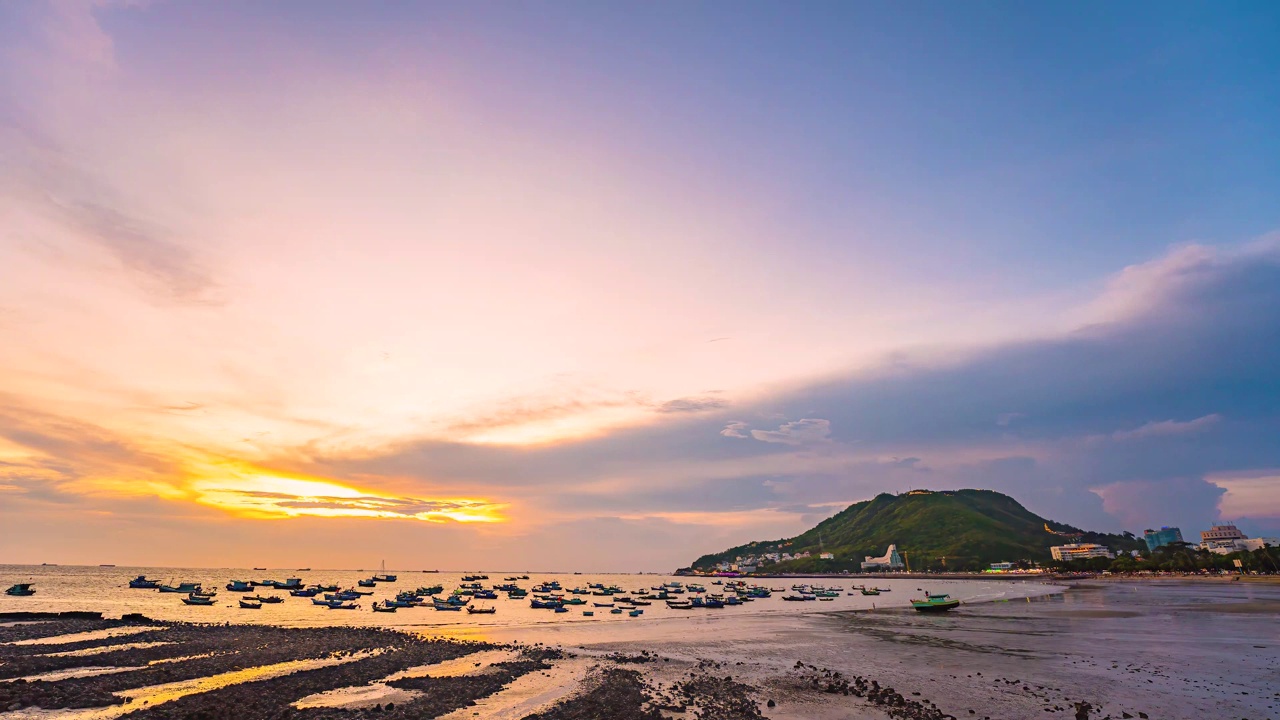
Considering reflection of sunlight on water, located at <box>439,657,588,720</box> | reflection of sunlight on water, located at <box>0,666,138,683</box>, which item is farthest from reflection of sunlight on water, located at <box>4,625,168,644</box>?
reflection of sunlight on water, located at <box>439,657,588,720</box>

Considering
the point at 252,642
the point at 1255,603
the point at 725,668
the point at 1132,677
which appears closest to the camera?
the point at 1132,677

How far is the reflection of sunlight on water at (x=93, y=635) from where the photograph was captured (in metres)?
44.9

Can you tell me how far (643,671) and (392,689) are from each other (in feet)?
52.8

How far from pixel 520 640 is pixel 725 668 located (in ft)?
78.6

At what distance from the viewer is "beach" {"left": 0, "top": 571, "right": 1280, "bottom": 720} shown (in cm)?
2823

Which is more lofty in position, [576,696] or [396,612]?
[576,696]

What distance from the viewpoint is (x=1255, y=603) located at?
77.8 metres

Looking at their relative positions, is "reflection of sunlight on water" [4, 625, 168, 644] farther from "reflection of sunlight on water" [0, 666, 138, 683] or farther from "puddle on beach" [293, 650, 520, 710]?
"puddle on beach" [293, 650, 520, 710]

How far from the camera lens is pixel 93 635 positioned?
49.2 meters

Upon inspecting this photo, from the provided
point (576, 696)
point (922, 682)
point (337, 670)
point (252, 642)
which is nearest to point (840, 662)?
point (922, 682)

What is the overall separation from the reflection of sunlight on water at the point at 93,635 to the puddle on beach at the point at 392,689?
100ft

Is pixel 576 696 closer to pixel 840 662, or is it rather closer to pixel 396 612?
pixel 840 662

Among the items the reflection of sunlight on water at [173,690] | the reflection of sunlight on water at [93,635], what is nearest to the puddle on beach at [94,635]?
the reflection of sunlight on water at [93,635]

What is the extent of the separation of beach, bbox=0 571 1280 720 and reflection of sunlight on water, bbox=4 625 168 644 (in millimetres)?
224
